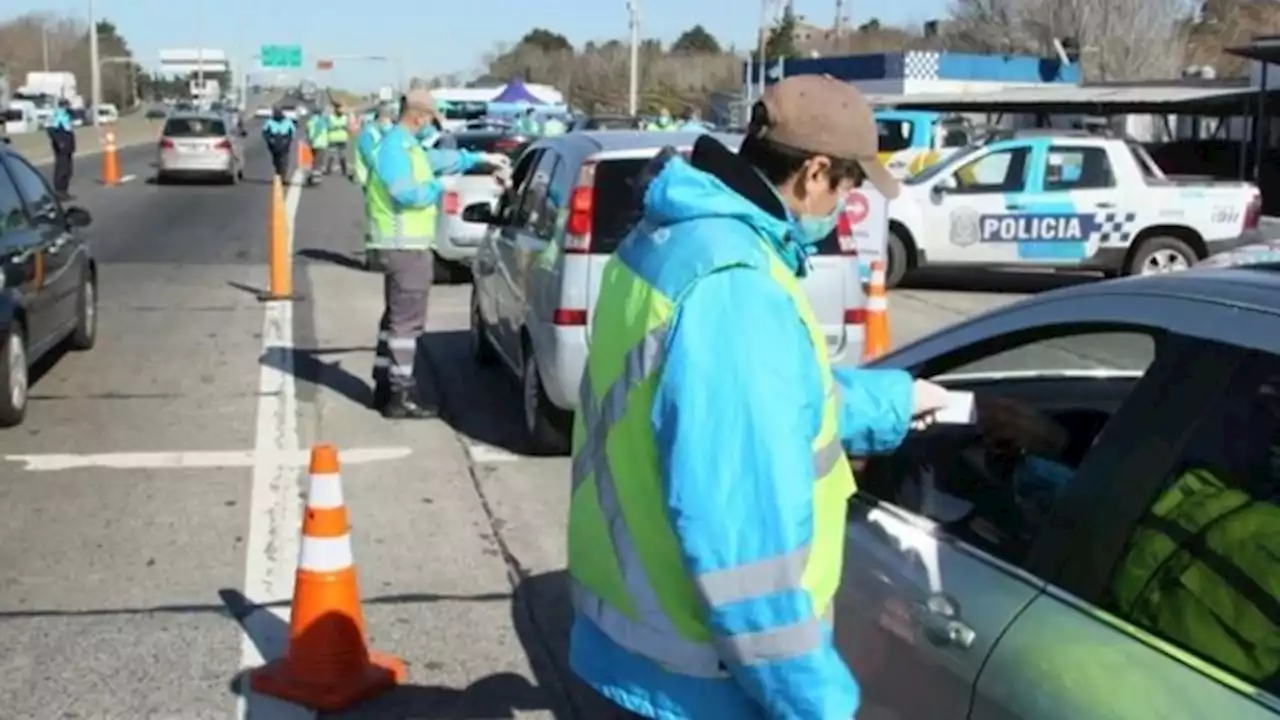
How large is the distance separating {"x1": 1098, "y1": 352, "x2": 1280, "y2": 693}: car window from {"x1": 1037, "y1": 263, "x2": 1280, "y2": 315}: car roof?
13 cm

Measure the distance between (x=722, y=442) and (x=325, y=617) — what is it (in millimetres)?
2952

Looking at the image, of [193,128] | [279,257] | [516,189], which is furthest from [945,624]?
[193,128]

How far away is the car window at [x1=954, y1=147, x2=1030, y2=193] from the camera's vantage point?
16.7m

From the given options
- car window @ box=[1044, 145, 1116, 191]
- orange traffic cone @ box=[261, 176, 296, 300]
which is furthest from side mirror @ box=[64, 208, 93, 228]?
car window @ box=[1044, 145, 1116, 191]

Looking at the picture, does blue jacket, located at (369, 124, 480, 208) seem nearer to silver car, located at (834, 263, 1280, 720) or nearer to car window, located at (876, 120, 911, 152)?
silver car, located at (834, 263, 1280, 720)

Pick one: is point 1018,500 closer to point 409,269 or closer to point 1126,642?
point 1126,642

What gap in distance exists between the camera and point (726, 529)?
2.30 meters

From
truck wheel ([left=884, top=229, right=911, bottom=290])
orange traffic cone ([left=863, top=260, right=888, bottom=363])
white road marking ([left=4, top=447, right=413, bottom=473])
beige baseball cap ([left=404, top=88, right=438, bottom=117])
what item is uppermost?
beige baseball cap ([left=404, top=88, right=438, bottom=117])

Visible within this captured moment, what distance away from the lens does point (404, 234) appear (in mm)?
9047

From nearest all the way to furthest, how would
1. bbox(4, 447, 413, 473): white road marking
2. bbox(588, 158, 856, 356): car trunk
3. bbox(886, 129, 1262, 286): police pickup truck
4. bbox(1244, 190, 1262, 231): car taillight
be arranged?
bbox(588, 158, 856, 356): car trunk < bbox(4, 447, 413, 473): white road marking < bbox(886, 129, 1262, 286): police pickup truck < bbox(1244, 190, 1262, 231): car taillight

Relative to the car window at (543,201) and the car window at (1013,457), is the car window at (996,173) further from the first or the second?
the car window at (1013,457)

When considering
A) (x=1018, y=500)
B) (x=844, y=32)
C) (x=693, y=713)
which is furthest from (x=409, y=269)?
(x=844, y=32)

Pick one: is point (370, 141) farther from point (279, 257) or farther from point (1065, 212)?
point (1065, 212)

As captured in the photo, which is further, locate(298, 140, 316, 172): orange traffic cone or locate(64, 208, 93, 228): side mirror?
locate(298, 140, 316, 172): orange traffic cone
